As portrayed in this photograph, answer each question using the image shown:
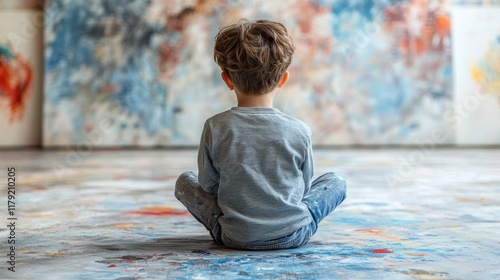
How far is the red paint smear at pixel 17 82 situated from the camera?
11203mm

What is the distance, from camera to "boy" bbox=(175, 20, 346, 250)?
2.72 m

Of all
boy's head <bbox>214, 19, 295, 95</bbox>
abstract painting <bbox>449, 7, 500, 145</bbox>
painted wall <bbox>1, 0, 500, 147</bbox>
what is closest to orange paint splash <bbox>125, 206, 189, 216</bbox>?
boy's head <bbox>214, 19, 295, 95</bbox>

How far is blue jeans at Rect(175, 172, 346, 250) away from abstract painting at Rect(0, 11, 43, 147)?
28.8ft

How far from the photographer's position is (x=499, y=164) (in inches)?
295

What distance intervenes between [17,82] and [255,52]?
9272mm

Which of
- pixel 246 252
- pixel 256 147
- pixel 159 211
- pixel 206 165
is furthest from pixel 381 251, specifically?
pixel 159 211

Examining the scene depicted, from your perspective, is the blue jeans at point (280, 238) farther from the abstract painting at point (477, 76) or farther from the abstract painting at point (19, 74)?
the abstract painting at point (19, 74)

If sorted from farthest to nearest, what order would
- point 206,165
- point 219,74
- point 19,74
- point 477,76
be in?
1. point 19,74
2. point 219,74
3. point 477,76
4. point 206,165

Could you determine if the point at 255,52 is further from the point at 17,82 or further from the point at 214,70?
the point at 17,82

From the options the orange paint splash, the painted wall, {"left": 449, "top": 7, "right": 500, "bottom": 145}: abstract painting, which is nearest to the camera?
the orange paint splash

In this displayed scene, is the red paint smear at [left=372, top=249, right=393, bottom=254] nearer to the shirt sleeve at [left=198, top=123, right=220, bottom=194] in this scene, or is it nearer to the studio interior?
the shirt sleeve at [left=198, top=123, right=220, bottom=194]

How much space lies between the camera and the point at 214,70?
36.0ft

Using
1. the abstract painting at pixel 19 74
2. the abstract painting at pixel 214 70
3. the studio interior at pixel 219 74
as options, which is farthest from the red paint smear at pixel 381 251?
the abstract painting at pixel 19 74

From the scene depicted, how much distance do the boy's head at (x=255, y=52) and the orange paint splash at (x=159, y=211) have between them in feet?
5.11
